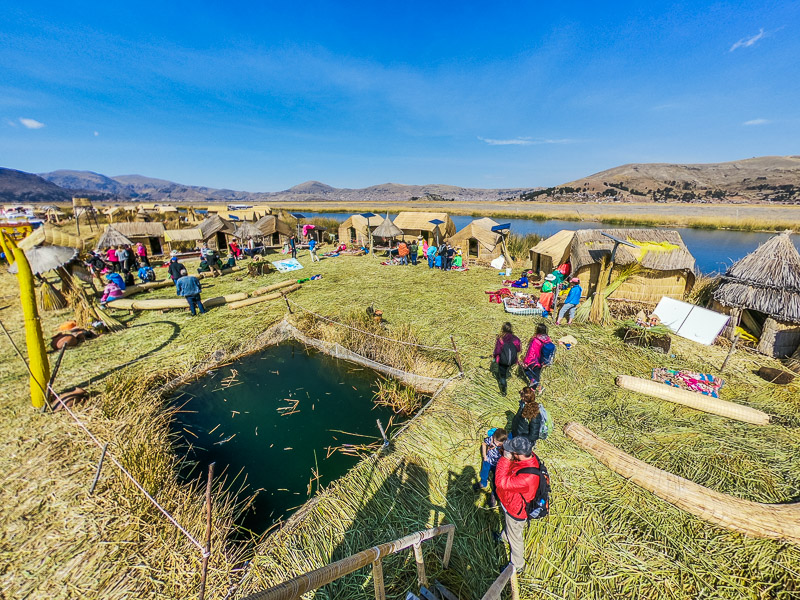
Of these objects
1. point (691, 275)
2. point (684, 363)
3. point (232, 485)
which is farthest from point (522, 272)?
point (232, 485)

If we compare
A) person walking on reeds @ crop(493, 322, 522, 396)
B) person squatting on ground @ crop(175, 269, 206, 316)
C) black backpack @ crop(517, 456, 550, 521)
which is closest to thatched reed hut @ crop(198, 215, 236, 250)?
person squatting on ground @ crop(175, 269, 206, 316)

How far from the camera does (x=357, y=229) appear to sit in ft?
84.4

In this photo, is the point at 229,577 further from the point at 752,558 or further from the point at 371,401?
the point at 752,558

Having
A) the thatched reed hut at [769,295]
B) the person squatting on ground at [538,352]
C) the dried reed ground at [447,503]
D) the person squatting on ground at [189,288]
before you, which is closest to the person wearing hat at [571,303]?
the dried reed ground at [447,503]

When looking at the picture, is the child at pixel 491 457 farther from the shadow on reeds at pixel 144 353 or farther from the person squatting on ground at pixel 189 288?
the person squatting on ground at pixel 189 288

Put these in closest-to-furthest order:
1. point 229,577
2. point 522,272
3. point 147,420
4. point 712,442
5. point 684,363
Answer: point 229,577 → point 712,442 → point 147,420 → point 684,363 → point 522,272

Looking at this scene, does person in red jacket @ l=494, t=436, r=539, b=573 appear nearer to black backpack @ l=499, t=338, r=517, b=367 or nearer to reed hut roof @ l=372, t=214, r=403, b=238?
black backpack @ l=499, t=338, r=517, b=367

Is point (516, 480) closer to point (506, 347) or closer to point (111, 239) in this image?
point (506, 347)

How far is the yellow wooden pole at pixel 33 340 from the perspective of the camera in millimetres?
5180

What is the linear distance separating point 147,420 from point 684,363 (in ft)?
39.8

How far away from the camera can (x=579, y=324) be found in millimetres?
9680

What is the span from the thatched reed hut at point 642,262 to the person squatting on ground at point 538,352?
6.03 meters

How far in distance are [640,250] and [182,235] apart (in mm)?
26268

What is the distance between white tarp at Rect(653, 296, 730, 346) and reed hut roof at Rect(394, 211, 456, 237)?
15.0m
